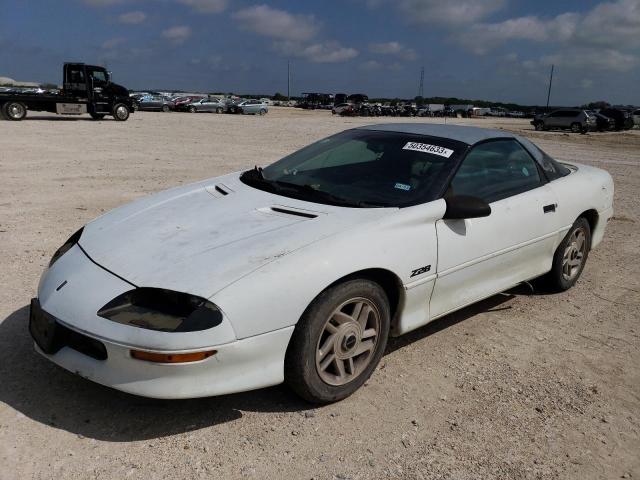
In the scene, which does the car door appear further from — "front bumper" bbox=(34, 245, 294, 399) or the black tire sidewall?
"front bumper" bbox=(34, 245, 294, 399)

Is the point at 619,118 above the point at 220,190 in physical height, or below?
below

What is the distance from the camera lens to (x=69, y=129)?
1950cm

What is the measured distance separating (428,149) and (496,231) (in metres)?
0.70

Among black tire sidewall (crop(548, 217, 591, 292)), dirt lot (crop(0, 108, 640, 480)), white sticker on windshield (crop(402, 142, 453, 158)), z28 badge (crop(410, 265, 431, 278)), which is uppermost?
white sticker on windshield (crop(402, 142, 453, 158))

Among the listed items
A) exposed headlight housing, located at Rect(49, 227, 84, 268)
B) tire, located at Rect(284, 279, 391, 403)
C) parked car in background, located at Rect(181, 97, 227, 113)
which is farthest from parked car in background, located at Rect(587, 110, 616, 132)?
exposed headlight housing, located at Rect(49, 227, 84, 268)

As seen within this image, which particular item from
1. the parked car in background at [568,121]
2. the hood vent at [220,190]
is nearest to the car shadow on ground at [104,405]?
the hood vent at [220,190]

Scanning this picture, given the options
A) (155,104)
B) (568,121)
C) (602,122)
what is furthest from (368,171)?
(155,104)

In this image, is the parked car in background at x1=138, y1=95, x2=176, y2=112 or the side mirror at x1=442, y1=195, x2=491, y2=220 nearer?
the side mirror at x1=442, y1=195, x2=491, y2=220

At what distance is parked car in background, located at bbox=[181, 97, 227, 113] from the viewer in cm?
4309

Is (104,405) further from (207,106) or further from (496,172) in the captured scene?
(207,106)

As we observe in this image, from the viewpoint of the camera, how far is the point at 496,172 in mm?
3955

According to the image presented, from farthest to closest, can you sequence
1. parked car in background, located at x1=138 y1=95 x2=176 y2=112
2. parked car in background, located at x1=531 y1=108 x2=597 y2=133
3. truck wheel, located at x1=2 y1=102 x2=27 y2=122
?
parked car in background, located at x1=138 y1=95 x2=176 y2=112
parked car in background, located at x1=531 y1=108 x2=597 y2=133
truck wheel, located at x1=2 y1=102 x2=27 y2=122

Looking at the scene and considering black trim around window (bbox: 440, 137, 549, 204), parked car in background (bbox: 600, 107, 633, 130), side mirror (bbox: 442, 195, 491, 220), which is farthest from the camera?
parked car in background (bbox: 600, 107, 633, 130)

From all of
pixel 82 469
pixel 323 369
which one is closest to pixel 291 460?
pixel 323 369
